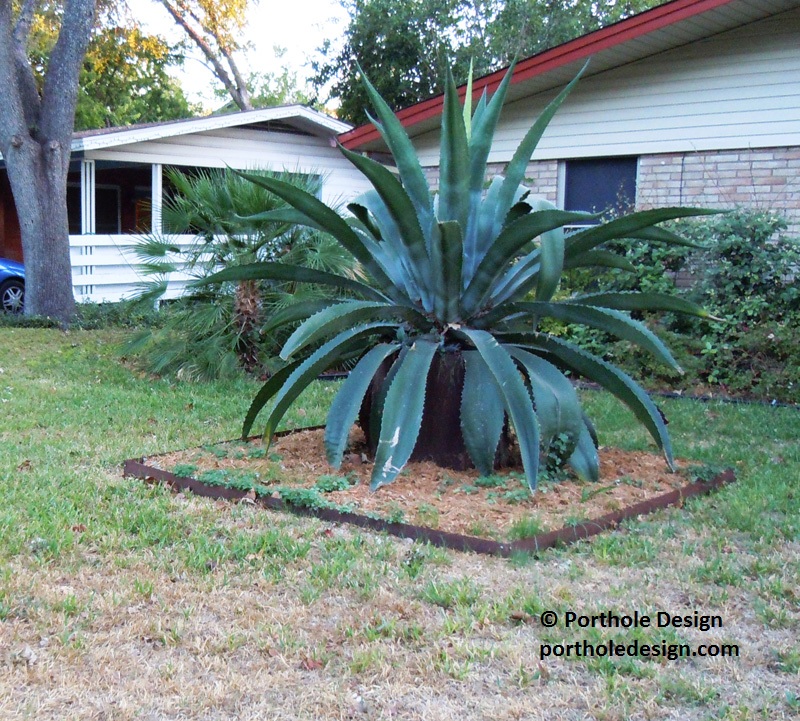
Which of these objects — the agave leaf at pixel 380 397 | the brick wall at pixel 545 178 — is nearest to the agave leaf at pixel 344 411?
the agave leaf at pixel 380 397

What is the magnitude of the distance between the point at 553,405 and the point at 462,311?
3.09 ft

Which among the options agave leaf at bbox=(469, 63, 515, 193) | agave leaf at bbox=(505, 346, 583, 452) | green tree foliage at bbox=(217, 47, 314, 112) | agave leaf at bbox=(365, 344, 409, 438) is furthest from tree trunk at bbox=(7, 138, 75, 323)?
green tree foliage at bbox=(217, 47, 314, 112)

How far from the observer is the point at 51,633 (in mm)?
3301

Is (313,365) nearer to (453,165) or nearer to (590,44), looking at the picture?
(453,165)

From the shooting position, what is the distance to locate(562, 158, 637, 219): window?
11.8 m

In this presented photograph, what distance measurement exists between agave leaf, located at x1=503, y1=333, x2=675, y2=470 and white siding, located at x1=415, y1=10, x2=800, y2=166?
259 inches

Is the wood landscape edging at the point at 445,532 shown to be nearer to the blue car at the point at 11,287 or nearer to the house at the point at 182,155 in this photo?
the house at the point at 182,155

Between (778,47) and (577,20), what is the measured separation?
18.5 m

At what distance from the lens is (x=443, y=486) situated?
507cm

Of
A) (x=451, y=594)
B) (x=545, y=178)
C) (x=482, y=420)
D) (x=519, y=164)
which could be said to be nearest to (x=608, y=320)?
(x=482, y=420)

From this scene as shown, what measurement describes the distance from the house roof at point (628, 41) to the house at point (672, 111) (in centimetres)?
1

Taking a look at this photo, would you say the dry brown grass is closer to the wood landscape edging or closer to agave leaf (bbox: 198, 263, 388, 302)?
the wood landscape edging

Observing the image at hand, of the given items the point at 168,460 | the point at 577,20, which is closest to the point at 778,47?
the point at 168,460

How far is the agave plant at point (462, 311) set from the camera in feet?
16.0
